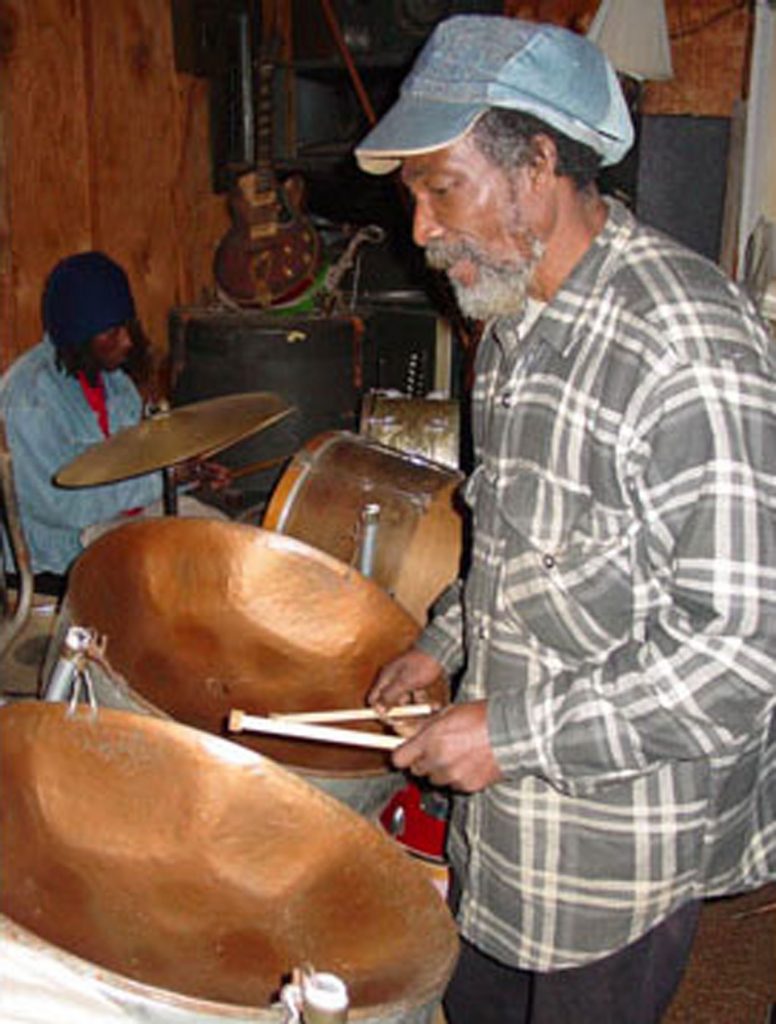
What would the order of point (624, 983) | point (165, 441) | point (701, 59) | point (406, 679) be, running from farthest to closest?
point (701, 59) → point (165, 441) → point (406, 679) → point (624, 983)

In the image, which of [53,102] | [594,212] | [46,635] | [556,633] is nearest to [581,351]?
[594,212]

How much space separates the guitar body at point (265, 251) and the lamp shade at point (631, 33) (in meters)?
1.08

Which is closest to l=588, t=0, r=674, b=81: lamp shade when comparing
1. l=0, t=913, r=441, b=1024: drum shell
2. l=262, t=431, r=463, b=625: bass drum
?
l=262, t=431, r=463, b=625: bass drum

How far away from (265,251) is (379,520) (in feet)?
6.15

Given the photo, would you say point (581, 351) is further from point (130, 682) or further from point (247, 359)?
point (247, 359)

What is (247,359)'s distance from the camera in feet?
11.0

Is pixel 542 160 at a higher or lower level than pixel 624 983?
higher

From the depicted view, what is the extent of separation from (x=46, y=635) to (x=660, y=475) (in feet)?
5.19

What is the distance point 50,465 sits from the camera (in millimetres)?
2787

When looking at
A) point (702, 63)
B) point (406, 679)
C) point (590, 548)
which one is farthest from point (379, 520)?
point (702, 63)

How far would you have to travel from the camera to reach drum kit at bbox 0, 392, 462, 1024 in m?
0.97

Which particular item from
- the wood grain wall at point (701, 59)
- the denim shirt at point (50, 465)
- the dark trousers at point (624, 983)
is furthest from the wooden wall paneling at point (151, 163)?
the dark trousers at point (624, 983)

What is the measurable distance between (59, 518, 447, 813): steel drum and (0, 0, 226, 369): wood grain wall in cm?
172

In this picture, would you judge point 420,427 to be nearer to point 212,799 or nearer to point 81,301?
point 81,301
